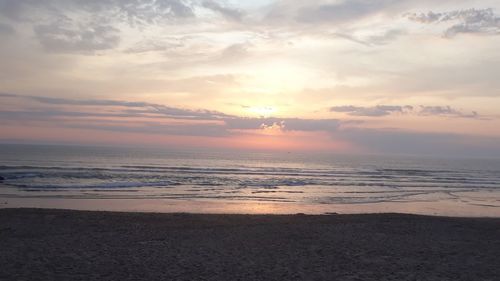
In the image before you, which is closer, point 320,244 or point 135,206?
point 320,244

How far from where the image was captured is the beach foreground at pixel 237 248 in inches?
399

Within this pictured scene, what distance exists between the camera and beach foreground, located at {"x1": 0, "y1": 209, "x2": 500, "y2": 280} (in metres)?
10.1

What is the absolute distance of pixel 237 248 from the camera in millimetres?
12820

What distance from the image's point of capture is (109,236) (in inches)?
549

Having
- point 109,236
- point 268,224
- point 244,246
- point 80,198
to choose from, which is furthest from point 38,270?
point 80,198

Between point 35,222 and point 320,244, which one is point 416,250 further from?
point 35,222

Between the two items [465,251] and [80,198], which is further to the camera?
[80,198]

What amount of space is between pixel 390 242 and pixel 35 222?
1209 centimetres

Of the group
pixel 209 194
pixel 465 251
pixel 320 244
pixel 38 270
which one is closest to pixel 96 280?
pixel 38 270

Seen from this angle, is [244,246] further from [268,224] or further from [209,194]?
[209,194]

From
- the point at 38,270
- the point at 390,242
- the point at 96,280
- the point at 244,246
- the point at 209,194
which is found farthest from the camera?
the point at 209,194

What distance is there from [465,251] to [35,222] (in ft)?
46.3

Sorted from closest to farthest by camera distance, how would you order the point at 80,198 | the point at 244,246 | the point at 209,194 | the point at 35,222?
the point at 244,246 → the point at 35,222 → the point at 80,198 → the point at 209,194

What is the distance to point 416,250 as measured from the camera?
13.2 m
